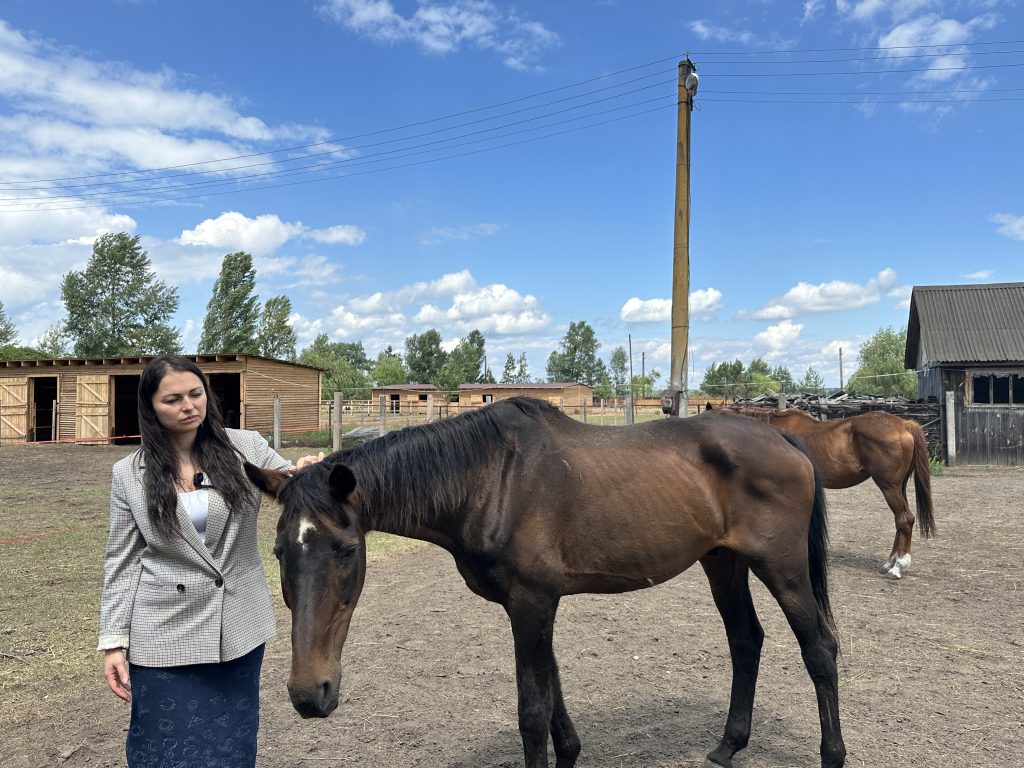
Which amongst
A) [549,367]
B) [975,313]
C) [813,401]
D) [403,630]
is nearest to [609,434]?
[403,630]

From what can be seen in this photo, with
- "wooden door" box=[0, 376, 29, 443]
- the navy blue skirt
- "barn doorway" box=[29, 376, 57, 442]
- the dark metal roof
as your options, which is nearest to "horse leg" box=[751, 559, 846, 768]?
the navy blue skirt

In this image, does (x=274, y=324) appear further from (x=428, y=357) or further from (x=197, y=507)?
(x=197, y=507)

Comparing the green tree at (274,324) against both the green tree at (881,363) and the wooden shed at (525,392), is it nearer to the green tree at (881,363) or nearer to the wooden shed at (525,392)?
the wooden shed at (525,392)

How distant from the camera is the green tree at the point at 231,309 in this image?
1736 inches

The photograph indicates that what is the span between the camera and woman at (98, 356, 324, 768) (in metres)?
2.18

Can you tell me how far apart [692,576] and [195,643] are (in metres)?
6.07

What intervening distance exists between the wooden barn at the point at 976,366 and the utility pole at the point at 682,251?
10.5 metres

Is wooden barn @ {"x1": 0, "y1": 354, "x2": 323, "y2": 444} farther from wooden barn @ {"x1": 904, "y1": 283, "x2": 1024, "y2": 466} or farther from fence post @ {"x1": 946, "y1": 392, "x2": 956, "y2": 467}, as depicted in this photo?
wooden barn @ {"x1": 904, "y1": 283, "x2": 1024, "y2": 466}

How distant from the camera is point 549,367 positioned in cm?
9225

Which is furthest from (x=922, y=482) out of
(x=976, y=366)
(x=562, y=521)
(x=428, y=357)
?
(x=428, y=357)

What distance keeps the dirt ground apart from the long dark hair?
1829mm

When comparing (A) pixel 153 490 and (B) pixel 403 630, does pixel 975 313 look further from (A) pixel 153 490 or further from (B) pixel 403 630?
(A) pixel 153 490

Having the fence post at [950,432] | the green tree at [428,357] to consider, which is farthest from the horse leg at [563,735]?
the green tree at [428,357]

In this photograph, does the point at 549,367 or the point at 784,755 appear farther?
the point at 549,367
